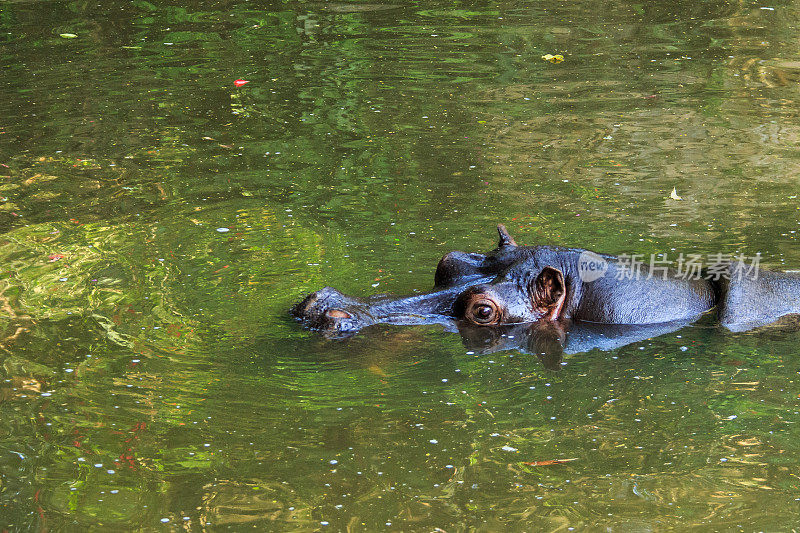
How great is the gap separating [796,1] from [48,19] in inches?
491

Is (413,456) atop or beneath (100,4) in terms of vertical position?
beneath

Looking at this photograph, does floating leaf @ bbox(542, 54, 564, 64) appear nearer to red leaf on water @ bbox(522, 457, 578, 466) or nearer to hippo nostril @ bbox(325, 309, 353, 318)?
hippo nostril @ bbox(325, 309, 353, 318)

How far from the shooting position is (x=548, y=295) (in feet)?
22.5

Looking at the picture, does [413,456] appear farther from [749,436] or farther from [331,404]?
[749,436]

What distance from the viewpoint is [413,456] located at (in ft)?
18.2

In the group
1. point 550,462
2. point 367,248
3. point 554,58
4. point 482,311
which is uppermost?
point 554,58

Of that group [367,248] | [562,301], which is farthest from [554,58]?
[562,301]

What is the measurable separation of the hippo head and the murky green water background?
158 mm

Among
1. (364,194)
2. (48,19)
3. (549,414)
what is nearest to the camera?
(549,414)

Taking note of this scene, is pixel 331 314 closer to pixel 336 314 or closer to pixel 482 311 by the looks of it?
pixel 336 314

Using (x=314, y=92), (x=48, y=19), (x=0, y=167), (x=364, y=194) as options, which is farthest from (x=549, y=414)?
(x=48, y=19)

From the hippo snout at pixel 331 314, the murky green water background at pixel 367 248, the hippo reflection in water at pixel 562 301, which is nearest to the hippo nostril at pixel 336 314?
the hippo snout at pixel 331 314

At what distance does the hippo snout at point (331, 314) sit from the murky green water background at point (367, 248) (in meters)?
0.15

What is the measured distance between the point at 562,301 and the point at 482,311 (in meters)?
0.58
